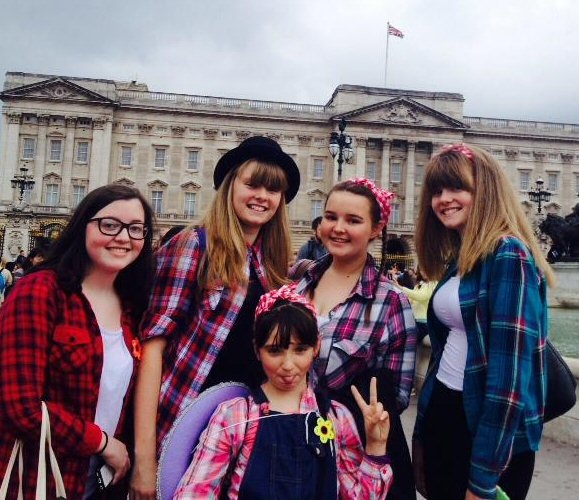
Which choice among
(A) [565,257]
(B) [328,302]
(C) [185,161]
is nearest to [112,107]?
(C) [185,161]

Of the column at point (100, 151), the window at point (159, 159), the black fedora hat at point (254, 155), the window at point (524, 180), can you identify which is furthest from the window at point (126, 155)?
the black fedora hat at point (254, 155)

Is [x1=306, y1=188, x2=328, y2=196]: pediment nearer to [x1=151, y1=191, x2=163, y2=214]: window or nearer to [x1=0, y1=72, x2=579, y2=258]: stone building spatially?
[x1=0, y1=72, x2=579, y2=258]: stone building

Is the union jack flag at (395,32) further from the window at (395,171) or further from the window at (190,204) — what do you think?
the window at (190,204)

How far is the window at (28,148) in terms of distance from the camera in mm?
43000

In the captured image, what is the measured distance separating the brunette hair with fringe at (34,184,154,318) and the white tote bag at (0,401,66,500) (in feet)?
→ 1.89

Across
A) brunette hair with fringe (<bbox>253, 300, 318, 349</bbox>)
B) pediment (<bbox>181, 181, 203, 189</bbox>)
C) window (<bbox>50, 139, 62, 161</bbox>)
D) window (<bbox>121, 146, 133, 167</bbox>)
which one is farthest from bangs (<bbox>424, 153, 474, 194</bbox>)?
window (<bbox>50, 139, 62, 161</bbox>)

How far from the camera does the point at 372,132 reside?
151 ft

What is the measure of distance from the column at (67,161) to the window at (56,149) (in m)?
0.51

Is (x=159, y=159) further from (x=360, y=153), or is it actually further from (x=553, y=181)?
(x=553, y=181)

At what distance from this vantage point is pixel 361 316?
2.57m

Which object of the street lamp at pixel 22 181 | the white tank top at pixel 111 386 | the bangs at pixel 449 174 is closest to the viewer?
the white tank top at pixel 111 386

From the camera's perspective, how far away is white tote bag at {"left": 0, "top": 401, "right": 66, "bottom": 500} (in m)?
2.00

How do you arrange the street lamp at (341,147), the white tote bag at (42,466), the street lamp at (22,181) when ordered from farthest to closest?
1. the street lamp at (22,181)
2. the street lamp at (341,147)
3. the white tote bag at (42,466)

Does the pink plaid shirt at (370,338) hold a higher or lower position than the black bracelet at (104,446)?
higher
